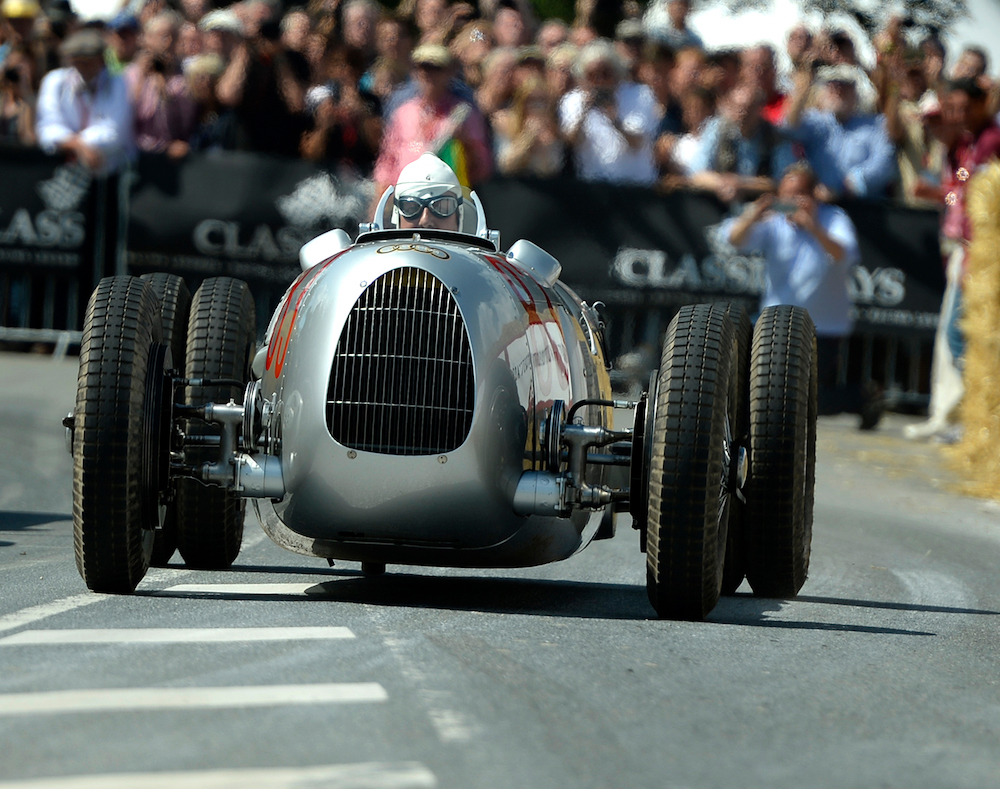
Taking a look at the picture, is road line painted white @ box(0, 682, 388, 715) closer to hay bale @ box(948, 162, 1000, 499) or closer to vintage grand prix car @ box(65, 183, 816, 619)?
vintage grand prix car @ box(65, 183, 816, 619)

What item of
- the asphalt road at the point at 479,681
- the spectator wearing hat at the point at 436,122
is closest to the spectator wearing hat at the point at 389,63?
the spectator wearing hat at the point at 436,122

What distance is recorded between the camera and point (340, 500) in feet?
17.8

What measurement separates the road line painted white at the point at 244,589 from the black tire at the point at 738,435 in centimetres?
161

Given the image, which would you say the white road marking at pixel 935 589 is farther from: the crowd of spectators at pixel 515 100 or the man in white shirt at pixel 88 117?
the man in white shirt at pixel 88 117

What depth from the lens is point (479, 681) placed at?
13.7 feet

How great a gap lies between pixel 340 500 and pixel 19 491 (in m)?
4.46

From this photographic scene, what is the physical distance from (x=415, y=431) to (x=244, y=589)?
3.44 ft

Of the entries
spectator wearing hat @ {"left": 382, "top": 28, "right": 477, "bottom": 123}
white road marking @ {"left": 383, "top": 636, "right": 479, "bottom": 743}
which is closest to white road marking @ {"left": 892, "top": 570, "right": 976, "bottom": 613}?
white road marking @ {"left": 383, "top": 636, "right": 479, "bottom": 743}

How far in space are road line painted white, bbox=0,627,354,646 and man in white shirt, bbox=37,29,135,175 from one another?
1029 cm

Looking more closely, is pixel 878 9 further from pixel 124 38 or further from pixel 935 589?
pixel 935 589

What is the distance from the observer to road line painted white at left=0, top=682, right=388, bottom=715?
372 centimetres

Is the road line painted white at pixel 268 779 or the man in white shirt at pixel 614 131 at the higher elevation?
the man in white shirt at pixel 614 131

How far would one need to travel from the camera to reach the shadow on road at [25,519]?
791cm

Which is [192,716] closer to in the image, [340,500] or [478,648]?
[478,648]
